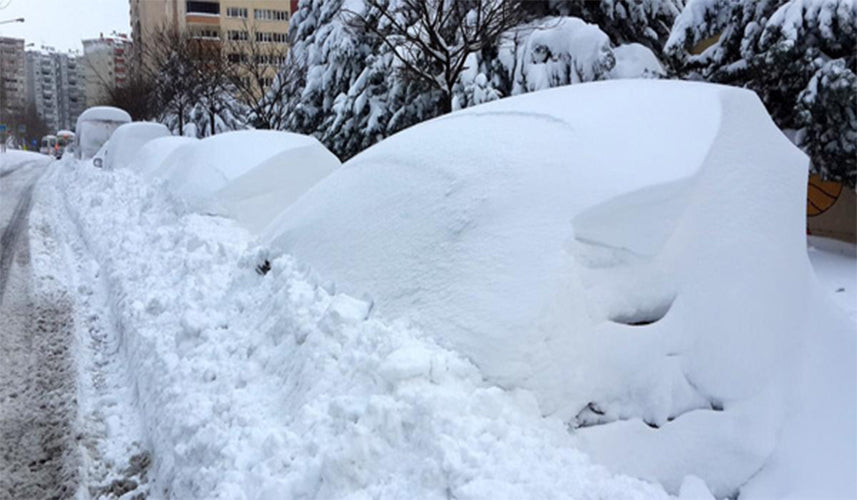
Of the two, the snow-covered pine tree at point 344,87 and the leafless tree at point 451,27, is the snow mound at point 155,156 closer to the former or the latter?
the snow-covered pine tree at point 344,87

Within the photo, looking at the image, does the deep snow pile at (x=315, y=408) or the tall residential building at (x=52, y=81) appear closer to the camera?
the deep snow pile at (x=315, y=408)

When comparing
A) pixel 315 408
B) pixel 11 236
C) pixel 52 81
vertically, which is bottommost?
pixel 11 236

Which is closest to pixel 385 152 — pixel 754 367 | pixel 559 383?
pixel 559 383

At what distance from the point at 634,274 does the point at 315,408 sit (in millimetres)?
1540

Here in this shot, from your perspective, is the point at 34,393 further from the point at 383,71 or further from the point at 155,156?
the point at 383,71

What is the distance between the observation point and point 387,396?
2719 mm

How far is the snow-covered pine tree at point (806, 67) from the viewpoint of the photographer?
258 inches

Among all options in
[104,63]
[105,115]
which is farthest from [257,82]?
[104,63]

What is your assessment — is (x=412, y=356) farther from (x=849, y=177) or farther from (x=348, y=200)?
(x=849, y=177)

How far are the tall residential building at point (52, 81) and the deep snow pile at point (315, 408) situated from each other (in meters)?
109

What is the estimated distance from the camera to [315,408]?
115 inches

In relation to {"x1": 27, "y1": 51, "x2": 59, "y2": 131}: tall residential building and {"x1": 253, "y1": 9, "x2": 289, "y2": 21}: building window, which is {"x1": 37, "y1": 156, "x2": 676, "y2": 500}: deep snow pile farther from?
{"x1": 27, "y1": 51, "x2": 59, "y2": 131}: tall residential building

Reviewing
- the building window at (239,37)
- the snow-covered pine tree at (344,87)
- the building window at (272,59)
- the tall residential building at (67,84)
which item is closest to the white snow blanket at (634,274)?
the snow-covered pine tree at (344,87)

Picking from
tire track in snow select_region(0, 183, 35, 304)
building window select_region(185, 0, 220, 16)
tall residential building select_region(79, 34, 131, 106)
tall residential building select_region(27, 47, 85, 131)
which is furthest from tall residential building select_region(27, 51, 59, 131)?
tire track in snow select_region(0, 183, 35, 304)
